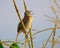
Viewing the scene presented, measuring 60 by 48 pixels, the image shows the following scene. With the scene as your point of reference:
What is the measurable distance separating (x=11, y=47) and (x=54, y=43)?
26 centimetres

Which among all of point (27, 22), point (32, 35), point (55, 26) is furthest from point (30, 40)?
point (27, 22)

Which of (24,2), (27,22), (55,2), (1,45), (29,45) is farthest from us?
(27,22)

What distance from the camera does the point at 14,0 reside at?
3.22ft

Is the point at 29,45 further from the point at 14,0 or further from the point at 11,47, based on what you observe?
the point at 14,0

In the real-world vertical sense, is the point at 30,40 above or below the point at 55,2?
below

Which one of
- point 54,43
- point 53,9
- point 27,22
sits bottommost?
point 27,22

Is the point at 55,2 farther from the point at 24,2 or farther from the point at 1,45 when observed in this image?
the point at 1,45

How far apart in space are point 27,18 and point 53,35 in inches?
124

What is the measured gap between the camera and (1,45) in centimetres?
75

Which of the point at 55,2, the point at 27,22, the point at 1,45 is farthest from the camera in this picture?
the point at 27,22

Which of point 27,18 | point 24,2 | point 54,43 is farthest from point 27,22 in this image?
point 54,43

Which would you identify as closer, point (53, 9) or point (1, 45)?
point (1, 45)

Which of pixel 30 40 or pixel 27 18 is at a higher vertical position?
pixel 30 40

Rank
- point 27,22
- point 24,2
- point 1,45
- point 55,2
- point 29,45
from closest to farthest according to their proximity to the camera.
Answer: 1. point 1,45
2. point 29,45
3. point 55,2
4. point 24,2
5. point 27,22
